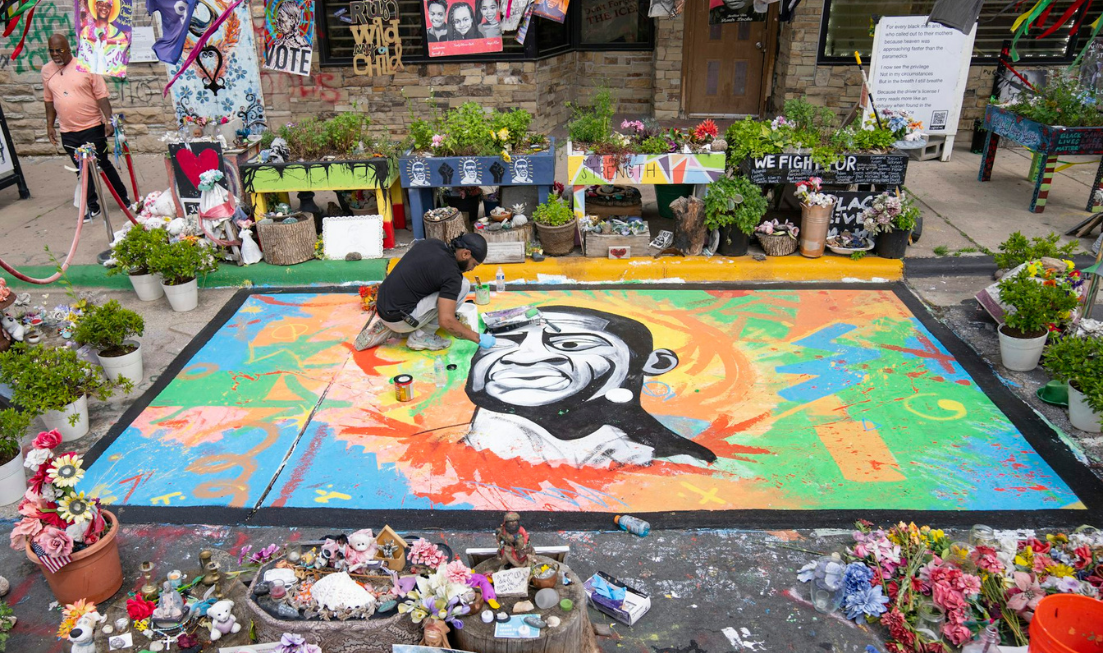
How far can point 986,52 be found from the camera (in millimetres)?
11141

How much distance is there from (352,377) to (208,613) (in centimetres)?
266

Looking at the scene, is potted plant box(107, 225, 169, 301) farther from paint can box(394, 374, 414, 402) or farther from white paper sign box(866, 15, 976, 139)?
white paper sign box(866, 15, 976, 139)

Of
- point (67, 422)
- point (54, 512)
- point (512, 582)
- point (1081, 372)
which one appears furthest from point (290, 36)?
point (1081, 372)

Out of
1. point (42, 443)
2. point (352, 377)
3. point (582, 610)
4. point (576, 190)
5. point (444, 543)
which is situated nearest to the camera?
point (582, 610)

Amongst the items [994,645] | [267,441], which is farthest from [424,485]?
[994,645]

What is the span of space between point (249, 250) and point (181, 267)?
913mm

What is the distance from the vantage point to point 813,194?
25.5ft

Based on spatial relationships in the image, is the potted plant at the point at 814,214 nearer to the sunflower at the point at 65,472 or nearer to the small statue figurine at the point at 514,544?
the small statue figurine at the point at 514,544

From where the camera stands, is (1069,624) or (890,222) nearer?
(1069,624)

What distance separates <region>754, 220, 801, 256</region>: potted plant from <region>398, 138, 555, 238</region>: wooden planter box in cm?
217

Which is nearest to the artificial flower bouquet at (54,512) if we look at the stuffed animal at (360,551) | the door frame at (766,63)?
the stuffed animal at (360,551)

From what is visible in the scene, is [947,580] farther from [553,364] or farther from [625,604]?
[553,364]

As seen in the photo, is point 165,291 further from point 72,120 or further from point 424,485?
point 424,485

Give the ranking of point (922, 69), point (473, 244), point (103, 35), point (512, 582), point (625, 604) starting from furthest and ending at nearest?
point (922, 69)
point (103, 35)
point (473, 244)
point (625, 604)
point (512, 582)
